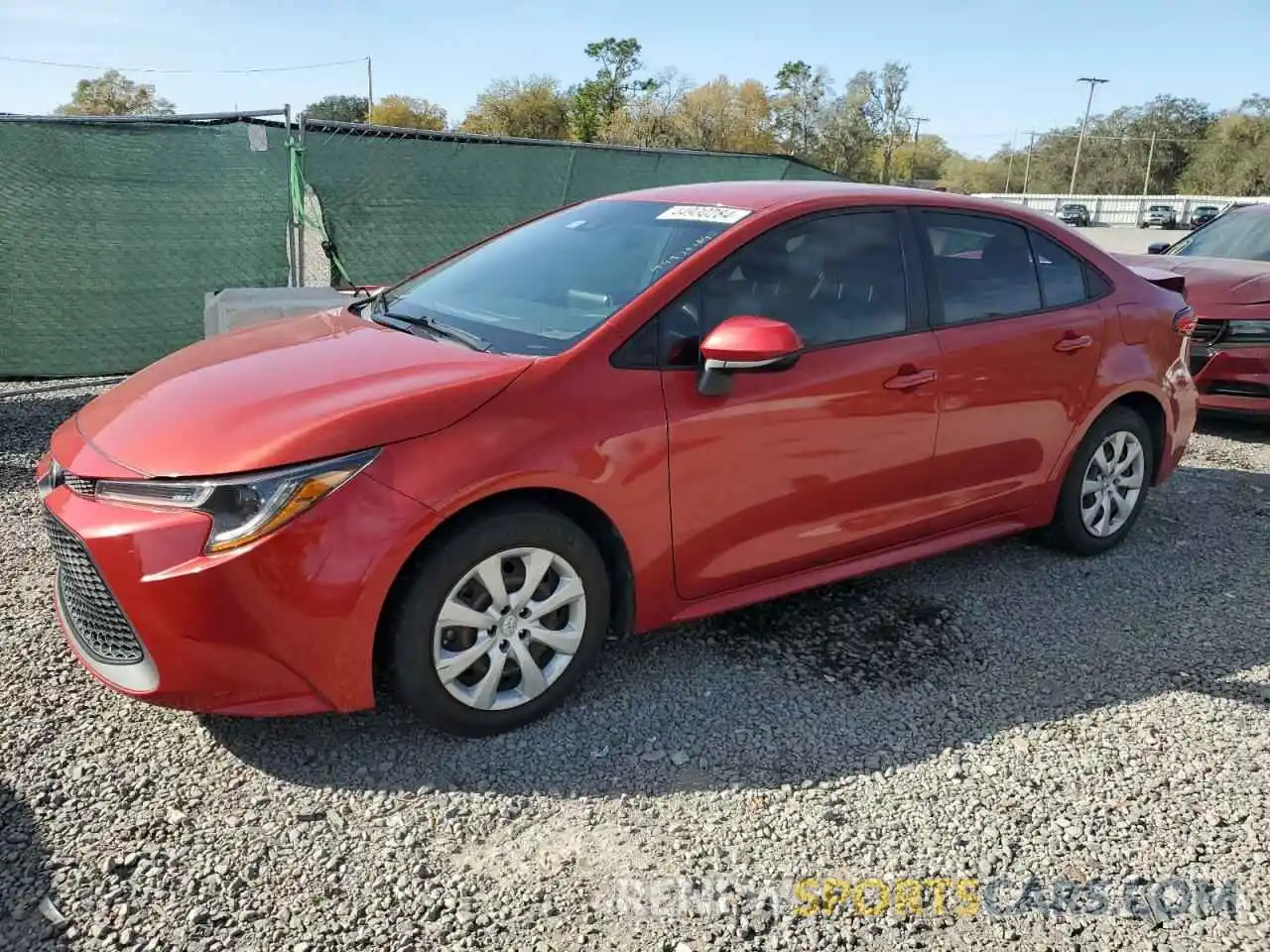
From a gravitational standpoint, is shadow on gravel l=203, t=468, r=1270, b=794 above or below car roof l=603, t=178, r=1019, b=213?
below

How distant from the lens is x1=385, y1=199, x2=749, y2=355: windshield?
128 inches

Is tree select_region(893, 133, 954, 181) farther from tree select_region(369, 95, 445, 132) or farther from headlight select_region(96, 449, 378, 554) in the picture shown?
headlight select_region(96, 449, 378, 554)

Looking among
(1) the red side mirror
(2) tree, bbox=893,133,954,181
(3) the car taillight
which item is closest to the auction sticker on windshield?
(1) the red side mirror

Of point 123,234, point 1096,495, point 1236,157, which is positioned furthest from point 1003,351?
point 1236,157

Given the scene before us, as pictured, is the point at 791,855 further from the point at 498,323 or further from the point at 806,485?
the point at 498,323

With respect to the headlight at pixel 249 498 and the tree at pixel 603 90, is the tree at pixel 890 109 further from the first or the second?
the headlight at pixel 249 498

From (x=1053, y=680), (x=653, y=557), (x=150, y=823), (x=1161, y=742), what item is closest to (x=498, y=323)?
(x=653, y=557)

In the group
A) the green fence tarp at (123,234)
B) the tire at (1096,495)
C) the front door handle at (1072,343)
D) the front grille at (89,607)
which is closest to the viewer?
the front grille at (89,607)

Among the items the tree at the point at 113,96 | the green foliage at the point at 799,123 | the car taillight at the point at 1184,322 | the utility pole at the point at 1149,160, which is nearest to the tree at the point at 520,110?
the green foliage at the point at 799,123

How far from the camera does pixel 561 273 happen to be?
11.8ft

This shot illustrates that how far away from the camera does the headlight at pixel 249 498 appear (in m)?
2.54

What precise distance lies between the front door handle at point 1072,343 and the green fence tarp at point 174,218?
596 cm

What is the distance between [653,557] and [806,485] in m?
0.66

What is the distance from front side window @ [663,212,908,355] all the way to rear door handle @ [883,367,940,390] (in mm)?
156
